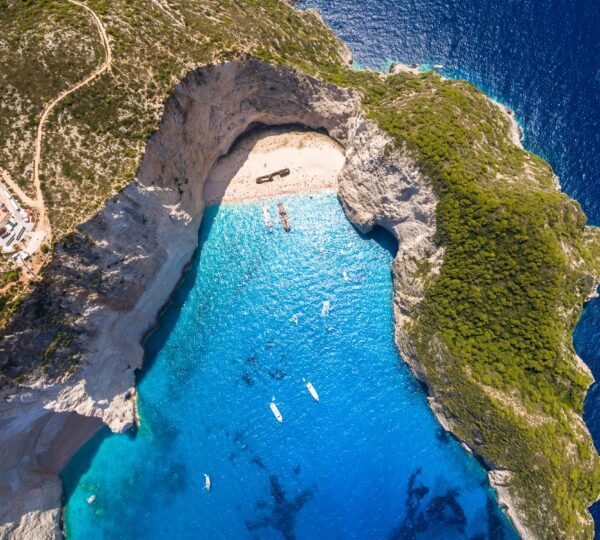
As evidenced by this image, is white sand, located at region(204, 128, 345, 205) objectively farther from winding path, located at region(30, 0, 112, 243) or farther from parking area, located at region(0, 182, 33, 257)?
parking area, located at region(0, 182, 33, 257)

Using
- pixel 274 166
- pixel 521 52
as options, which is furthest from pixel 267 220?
pixel 521 52

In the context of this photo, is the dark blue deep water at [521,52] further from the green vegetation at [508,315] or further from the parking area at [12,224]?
the parking area at [12,224]

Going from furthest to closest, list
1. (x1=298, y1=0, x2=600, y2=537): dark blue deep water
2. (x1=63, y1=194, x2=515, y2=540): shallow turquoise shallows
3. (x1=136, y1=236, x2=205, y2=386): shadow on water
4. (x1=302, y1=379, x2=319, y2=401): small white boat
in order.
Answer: (x1=298, y1=0, x2=600, y2=537): dark blue deep water → (x1=136, y1=236, x2=205, y2=386): shadow on water → (x1=302, y1=379, x2=319, y2=401): small white boat → (x1=63, y1=194, x2=515, y2=540): shallow turquoise shallows

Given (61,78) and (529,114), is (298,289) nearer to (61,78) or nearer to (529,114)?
(61,78)

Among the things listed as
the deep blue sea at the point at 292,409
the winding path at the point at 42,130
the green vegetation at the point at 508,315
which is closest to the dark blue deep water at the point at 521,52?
the deep blue sea at the point at 292,409

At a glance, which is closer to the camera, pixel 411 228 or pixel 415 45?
pixel 411 228

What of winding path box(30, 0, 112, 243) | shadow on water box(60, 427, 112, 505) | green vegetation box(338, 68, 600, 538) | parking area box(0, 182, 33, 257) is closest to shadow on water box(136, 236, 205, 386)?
shadow on water box(60, 427, 112, 505)

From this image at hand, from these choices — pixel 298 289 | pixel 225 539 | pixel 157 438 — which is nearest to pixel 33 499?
pixel 157 438
